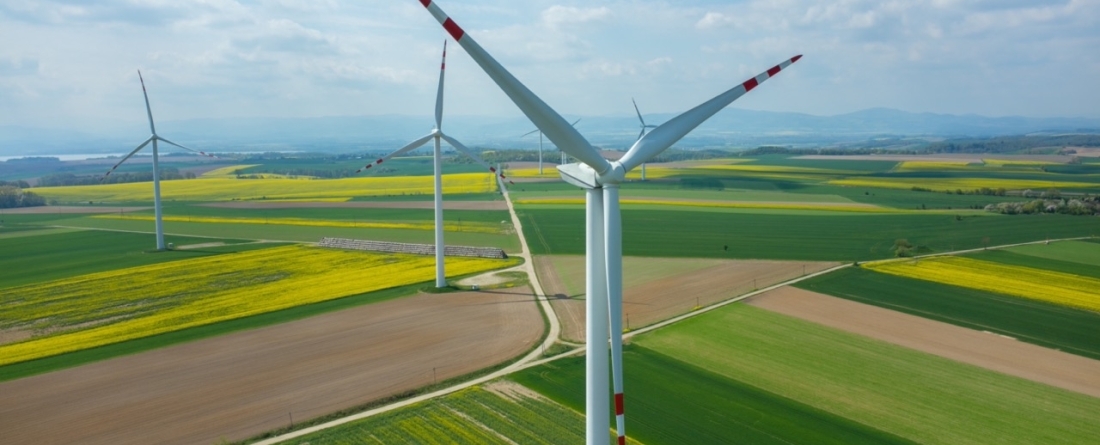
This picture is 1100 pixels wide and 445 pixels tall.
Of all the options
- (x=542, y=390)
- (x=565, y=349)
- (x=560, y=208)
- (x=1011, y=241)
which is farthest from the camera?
(x=560, y=208)

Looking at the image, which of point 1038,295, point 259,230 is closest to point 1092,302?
point 1038,295

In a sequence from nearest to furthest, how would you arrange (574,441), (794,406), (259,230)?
(574,441) → (794,406) → (259,230)

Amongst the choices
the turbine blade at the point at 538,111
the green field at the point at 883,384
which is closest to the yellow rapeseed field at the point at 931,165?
the green field at the point at 883,384

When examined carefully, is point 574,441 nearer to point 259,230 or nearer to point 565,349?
point 565,349

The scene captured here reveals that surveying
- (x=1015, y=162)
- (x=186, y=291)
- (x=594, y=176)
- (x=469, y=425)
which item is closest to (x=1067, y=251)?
(x=469, y=425)

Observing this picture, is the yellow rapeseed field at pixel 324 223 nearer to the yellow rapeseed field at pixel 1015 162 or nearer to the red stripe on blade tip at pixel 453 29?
the red stripe on blade tip at pixel 453 29

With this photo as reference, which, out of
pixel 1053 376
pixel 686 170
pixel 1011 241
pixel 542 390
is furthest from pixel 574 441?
pixel 686 170

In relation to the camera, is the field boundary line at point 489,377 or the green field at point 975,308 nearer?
the field boundary line at point 489,377

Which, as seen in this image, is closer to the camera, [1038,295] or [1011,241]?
[1038,295]
